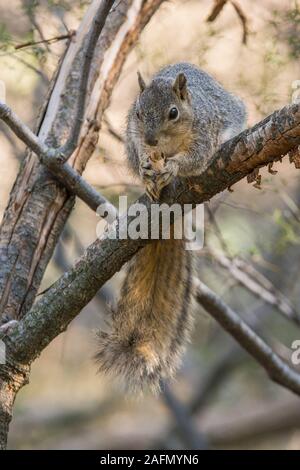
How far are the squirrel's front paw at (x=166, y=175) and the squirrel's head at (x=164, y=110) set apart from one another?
9cm

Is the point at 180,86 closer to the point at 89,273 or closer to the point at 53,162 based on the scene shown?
the point at 53,162

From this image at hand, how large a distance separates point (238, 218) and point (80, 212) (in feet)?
4.46

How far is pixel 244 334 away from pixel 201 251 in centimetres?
64

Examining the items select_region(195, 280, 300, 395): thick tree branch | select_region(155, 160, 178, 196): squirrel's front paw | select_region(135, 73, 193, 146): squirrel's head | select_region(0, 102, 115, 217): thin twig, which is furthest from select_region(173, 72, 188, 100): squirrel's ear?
select_region(195, 280, 300, 395): thick tree branch

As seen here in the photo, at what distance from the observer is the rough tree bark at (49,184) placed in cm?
302

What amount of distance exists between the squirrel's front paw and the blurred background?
0.70 m

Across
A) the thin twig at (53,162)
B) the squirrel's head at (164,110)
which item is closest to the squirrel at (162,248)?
the squirrel's head at (164,110)

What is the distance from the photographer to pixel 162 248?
10.6 ft

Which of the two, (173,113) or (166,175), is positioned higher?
(173,113)

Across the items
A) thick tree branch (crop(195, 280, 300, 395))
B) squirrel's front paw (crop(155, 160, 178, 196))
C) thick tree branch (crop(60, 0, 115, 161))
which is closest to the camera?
thick tree branch (crop(60, 0, 115, 161))

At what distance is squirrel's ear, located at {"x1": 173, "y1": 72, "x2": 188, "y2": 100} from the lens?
9.83 ft

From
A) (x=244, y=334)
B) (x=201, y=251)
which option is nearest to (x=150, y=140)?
(x=244, y=334)

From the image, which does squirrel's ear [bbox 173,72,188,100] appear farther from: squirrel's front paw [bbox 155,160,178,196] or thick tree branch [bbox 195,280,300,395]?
thick tree branch [bbox 195,280,300,395]

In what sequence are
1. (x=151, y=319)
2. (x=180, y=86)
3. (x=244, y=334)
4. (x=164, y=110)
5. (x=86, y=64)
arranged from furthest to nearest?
(x=244, y=334), (x=151, y=319), (x=180, y=86), (x=164, y=110), (x=86, y=64)
